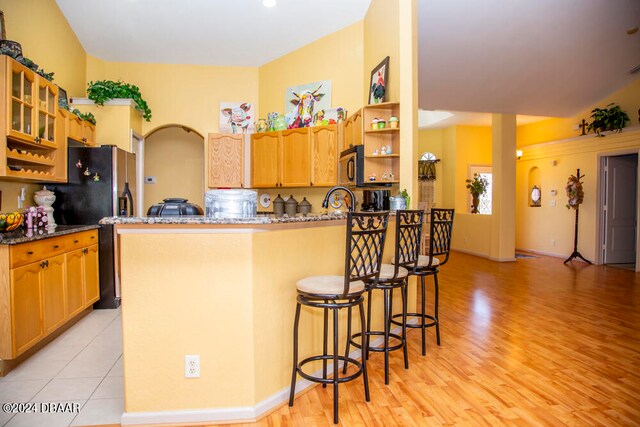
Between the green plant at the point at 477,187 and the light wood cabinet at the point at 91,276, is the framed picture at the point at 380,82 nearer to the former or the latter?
the light wood cabinet at the point at 91,276

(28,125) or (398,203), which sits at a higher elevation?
(28,125)

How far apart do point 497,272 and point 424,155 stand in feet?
16.3

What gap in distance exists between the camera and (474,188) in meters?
9.46

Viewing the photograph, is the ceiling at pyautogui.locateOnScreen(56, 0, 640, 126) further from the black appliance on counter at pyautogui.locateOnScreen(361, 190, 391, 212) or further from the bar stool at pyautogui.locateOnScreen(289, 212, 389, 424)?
the bar stool at pyautogui.locateOnScreen(289, 212, 389, 424)

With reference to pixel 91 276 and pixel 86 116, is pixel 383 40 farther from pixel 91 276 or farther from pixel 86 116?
pixel 91 276

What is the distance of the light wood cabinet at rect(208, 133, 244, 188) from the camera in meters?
5.92

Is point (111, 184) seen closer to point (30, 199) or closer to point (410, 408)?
point (30, 199)

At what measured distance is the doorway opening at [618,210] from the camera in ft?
24.4

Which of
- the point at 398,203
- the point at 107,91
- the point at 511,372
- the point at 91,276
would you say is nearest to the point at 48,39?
the point at 107,91

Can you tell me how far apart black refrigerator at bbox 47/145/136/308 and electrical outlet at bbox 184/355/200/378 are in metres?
2.77

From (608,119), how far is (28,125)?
27.4 ft

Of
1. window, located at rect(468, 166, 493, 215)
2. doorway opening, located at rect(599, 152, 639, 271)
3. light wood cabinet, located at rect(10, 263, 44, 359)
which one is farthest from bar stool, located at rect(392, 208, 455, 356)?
window, located at rect(468, 166, 493, 215)

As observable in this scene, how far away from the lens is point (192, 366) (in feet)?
7.07

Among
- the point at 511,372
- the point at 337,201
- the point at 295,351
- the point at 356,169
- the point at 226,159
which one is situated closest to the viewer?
the point at 295,351
